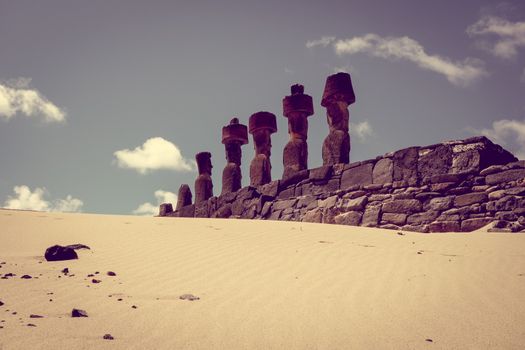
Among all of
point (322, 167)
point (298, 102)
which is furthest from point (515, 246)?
point (298, 102)

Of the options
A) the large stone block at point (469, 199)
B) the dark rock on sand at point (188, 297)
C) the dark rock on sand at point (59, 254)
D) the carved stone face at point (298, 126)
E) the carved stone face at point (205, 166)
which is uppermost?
the carved stone face at point (298, 126)

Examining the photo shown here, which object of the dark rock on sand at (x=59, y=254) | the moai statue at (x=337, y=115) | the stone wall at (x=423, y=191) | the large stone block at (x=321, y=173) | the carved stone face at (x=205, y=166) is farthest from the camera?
the carved stone face at (x=205, y=166)

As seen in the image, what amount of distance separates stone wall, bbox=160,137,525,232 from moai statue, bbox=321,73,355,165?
0.52m

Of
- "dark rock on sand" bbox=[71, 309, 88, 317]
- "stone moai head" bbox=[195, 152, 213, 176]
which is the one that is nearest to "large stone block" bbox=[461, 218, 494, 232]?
"dark rock on sand" bbox=[71, 309, 88, 317]

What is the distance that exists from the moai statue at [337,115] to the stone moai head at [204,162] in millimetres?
A: 6021

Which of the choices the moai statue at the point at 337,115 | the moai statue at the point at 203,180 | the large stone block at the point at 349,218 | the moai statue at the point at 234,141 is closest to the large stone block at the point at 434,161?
the large stone block at the point at 349,218

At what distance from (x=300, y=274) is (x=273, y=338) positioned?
5.06ft

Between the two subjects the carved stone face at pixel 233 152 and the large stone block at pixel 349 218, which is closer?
the large stone block at pixel 349 218

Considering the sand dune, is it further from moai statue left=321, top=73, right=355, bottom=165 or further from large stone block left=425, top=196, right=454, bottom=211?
moai statue left=321, top=73, right=355, bottom=165

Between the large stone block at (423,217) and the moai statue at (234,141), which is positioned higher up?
the moai statue at (234,141)

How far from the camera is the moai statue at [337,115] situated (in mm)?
11031

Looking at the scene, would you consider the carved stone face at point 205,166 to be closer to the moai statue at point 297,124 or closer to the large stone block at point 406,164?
the moai statue at point 297,124

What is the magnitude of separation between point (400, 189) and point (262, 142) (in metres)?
6.14

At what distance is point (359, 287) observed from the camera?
3584 mm
